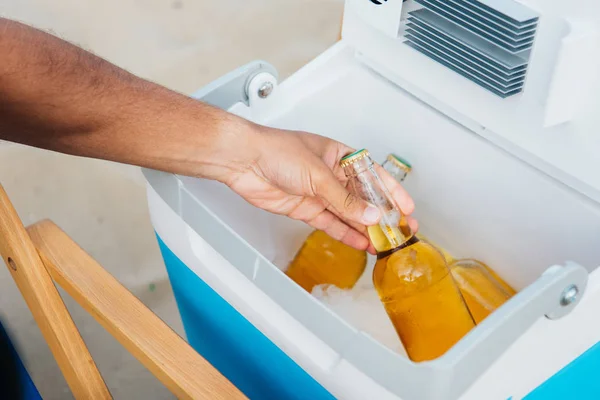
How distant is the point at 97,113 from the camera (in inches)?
28.5

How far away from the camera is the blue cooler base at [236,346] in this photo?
759mm

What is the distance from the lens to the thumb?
796 millimetres

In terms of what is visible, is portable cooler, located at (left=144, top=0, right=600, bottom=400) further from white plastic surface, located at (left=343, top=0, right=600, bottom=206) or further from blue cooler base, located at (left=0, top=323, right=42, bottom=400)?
blue cooler base, located at (left=0, top=323, right=42, bottom=400)

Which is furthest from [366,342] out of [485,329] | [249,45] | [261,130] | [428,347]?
[249,45]

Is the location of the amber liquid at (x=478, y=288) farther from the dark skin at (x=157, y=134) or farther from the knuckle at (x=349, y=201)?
the knuckle at (x=349, y=201)

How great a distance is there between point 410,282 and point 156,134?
352 millimetres

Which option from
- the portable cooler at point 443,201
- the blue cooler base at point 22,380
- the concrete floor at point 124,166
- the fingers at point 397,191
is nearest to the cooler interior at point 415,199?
the portable cooler at point 443,201

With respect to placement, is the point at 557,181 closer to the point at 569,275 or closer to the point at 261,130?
the point at 569,275

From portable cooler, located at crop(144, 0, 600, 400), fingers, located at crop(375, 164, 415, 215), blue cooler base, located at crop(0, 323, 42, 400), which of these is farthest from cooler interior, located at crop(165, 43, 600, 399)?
blue cooler base, located at crop(0, 323, 42, 400)

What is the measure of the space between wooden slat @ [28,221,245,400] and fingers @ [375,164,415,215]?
1.06 ft

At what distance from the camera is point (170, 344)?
743mm

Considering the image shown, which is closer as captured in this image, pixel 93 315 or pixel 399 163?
pixel 93 315

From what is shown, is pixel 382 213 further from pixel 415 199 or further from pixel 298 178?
pixel 415 199

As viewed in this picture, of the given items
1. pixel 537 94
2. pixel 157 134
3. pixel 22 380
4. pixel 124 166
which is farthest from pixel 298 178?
pixel 124 166
